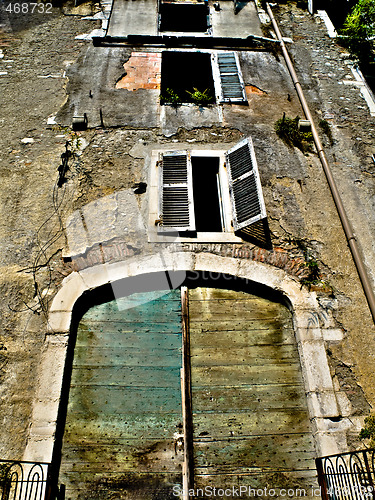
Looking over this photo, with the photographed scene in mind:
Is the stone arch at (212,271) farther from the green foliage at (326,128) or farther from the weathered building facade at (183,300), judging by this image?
the green foliage at (326,128)

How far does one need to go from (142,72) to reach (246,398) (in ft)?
20.0

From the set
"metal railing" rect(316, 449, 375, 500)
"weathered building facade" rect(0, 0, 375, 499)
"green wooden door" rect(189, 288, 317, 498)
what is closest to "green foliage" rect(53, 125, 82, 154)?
"weathered building facade" rect(0, 0, 375, 499)

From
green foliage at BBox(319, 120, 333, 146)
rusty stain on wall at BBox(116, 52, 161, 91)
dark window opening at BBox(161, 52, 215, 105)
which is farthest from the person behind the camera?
dark window opening at BBox(161, 52, 215, 105)

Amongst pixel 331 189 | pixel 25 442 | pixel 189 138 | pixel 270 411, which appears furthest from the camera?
pixel 189 138

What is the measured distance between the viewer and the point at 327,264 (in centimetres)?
533

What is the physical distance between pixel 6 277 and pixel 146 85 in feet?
14.2

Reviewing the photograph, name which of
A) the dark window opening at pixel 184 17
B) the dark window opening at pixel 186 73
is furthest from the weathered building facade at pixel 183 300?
the dark window opening at pixel 184 17

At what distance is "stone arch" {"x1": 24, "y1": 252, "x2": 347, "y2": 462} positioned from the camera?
4.23 metres

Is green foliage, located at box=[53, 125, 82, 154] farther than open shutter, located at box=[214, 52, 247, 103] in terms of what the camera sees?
No

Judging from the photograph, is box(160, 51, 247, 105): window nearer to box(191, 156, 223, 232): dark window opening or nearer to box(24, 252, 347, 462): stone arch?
box(191, 156, 223, 232): dark window opening

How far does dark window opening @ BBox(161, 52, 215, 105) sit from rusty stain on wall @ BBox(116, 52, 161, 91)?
32cm

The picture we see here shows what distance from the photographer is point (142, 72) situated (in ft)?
A: 23.6

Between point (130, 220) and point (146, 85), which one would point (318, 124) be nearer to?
point (146, 85)

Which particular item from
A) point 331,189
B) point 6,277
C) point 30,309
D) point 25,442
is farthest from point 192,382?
point 331,189
